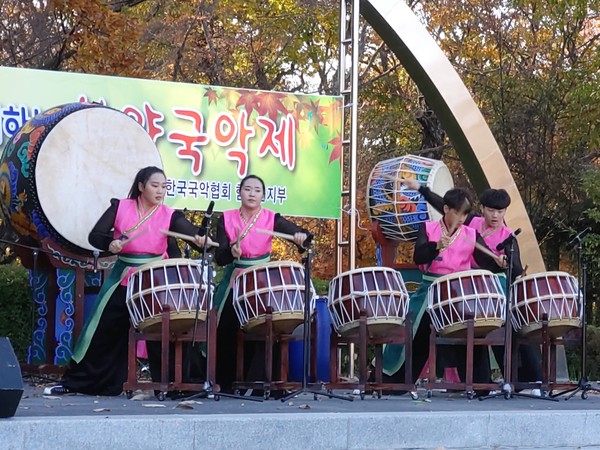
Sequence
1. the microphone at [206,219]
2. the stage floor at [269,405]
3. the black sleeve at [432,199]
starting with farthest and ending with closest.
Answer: the black sleeve at [432,199] → the microphone at [206,219] → the stage floor at [269,405]

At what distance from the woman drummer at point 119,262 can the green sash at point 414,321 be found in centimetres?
176

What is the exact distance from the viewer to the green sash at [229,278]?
7348 mm

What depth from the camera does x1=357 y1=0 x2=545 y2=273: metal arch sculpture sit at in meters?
10.0

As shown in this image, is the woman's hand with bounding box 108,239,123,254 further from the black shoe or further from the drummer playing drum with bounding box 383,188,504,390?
the drummer playing drum with bounding box 383,188,504,390

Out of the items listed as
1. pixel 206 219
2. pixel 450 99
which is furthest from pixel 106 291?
pixel 450 99

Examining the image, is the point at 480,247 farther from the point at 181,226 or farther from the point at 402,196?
the point at 181,226

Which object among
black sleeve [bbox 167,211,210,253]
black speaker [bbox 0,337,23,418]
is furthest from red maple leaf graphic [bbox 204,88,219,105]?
black speaker [bbox 0,337,23,418]

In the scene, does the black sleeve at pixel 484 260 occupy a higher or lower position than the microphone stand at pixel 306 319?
higher

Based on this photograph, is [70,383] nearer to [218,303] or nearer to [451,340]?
[218,303]

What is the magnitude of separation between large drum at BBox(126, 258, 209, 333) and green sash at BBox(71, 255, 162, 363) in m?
0.31

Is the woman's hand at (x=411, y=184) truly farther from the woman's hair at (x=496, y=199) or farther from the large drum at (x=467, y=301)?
the large drum at (x=467, y=301)

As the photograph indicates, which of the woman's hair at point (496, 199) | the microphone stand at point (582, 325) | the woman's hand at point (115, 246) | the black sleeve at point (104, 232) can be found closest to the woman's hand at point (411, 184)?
the woman's hair at point (496, 199)

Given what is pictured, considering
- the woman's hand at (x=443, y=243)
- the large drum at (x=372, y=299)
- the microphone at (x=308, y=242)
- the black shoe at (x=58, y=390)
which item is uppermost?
the woman's hand at (x=443, y=243)

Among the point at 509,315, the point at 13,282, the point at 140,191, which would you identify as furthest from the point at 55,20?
the point at 509,315
